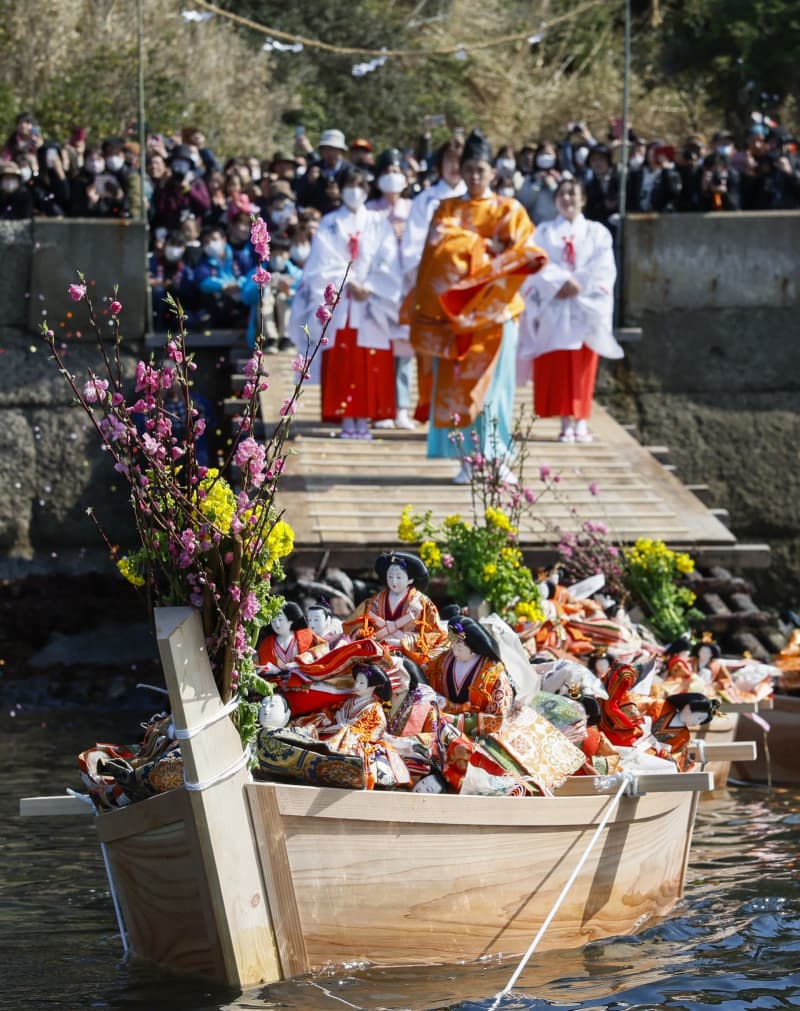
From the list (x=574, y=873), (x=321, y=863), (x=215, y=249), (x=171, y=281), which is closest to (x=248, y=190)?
(x=215, y=249)

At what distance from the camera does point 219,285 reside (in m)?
15.0

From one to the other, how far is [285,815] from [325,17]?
20322 mm

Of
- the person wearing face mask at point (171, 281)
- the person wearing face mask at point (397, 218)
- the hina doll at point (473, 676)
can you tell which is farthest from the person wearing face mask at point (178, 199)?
the hina doll at point (473, 676)

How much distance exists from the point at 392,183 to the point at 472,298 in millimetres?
1697

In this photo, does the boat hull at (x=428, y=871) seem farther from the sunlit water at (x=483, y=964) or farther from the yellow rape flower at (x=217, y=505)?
the yellow rape flower at (x=217, y=505)

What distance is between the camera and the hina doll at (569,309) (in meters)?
13.7

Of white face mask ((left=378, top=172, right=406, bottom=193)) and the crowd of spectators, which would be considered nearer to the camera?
white face mask ((left=378, top=172, right=406, bottom=193))

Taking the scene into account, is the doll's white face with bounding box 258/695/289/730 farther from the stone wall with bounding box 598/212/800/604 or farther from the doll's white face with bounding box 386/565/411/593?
the stone wall with bounding box 598/212/800/604

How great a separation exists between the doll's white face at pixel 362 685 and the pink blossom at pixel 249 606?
2.98ft

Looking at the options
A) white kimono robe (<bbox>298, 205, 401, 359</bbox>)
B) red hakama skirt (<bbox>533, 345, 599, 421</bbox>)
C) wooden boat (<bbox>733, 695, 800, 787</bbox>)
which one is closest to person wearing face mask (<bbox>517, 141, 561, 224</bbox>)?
red hakama skirt (<bbox>533, 345, 599, 421</bbox>)

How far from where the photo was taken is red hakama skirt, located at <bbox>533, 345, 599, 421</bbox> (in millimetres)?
13797

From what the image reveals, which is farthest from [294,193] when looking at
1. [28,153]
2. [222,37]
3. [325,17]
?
[325,17]

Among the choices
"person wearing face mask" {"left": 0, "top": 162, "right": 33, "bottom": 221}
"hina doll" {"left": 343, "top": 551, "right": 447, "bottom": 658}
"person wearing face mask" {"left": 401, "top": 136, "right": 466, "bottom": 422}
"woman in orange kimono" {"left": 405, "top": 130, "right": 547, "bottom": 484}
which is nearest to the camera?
"hina doll" {"left": 343, "top": 551, "right": 447, "bottom": 658}

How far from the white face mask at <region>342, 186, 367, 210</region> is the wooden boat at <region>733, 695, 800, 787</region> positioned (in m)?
5.09
